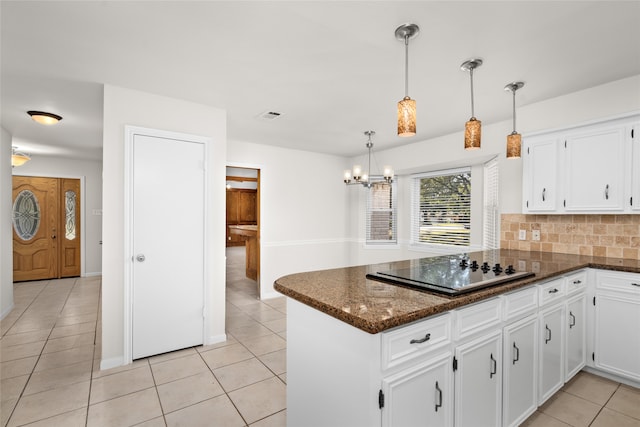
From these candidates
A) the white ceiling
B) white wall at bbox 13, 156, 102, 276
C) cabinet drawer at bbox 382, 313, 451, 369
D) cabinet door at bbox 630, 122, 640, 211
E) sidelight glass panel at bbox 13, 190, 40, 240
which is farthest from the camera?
white wall at bbox 13, 156, 102, 276

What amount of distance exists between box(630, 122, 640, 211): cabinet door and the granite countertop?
509 millimetres

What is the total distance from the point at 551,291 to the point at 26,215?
331 inches

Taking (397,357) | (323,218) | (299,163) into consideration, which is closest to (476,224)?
(323,218)

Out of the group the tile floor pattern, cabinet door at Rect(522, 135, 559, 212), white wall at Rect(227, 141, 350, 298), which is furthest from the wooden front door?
cabinet door at Rect(522, 135, 559, 212)

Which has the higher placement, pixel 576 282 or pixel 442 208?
pixel 442 208

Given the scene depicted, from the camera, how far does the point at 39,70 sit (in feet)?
8.16

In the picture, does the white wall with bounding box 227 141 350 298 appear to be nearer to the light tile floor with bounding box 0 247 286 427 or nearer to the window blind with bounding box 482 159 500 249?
the light tile floor with bounding box 0 247 286 427

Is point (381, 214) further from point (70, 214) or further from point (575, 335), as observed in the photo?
point (70, 214)

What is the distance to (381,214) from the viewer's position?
5.62m

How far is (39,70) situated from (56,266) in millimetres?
5514

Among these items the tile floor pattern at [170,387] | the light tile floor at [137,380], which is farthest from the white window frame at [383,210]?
the tile floor pattern at [170,387]

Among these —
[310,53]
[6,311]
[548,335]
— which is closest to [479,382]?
[548,335]

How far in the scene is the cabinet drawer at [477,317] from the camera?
1.55 m

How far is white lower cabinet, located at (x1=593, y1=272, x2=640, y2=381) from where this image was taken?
239 centimetres
